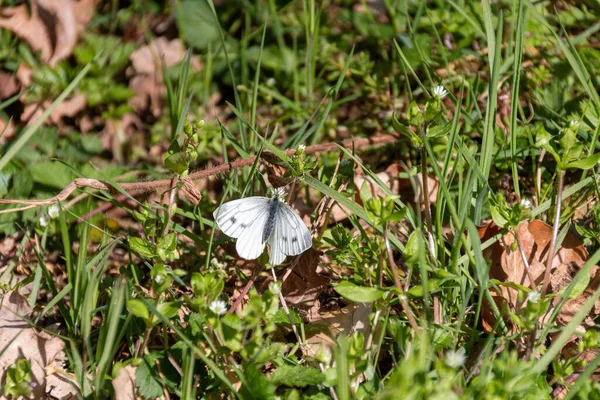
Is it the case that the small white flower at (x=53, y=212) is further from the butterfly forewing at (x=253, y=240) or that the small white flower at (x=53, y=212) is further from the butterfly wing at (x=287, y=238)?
the butterfly wing at (x=287, y=238)

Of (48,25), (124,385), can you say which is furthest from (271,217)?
(48,25)

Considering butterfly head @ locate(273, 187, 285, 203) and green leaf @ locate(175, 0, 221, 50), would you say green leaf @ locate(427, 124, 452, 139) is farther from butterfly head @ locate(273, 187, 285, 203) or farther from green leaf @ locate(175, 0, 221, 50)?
green leaf @ locate(175, 0, 221, 50)

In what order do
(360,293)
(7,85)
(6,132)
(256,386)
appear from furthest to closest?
(7,85)
(6,132)
(360,293)
(256,386)

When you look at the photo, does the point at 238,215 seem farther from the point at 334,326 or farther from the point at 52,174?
the point at 52,174

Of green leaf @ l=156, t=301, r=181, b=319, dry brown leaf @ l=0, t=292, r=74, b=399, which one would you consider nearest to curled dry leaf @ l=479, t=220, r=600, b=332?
green leaf @ l=156, t=301, r=181, b=319

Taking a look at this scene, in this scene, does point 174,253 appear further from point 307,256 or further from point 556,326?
point 556,326

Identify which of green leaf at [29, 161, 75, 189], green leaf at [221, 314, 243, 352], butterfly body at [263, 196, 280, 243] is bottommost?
green leaf at [29, 161, 75, 189]

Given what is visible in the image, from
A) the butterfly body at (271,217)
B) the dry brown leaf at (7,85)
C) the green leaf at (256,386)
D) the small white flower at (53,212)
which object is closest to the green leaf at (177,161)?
the butterfly body at (271,217)

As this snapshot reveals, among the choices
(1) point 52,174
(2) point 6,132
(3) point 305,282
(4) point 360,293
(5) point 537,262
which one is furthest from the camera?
(2) point 6,132
